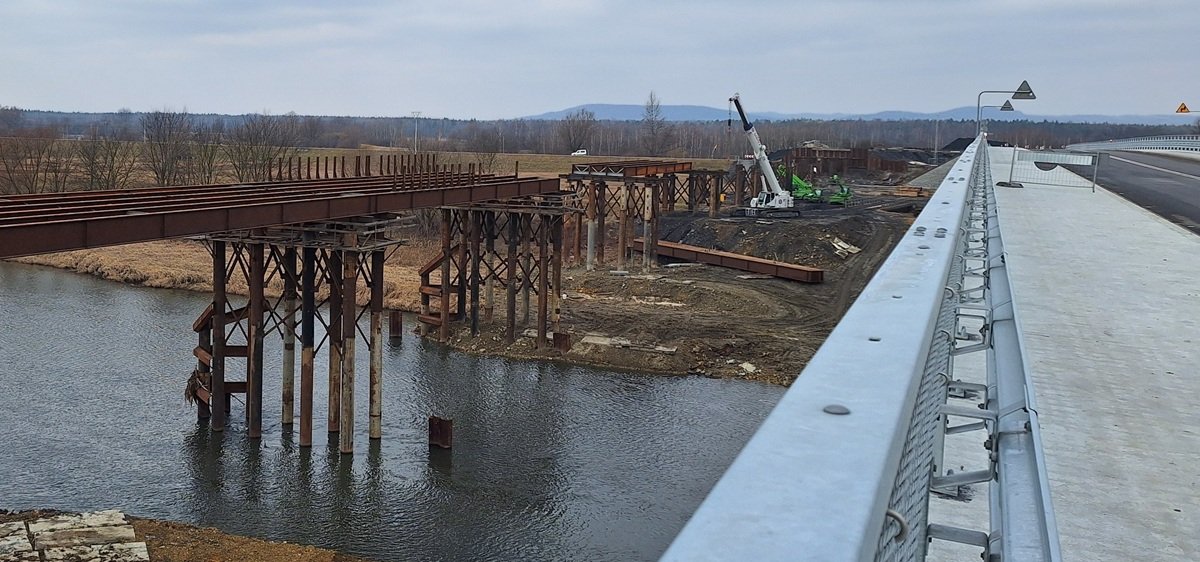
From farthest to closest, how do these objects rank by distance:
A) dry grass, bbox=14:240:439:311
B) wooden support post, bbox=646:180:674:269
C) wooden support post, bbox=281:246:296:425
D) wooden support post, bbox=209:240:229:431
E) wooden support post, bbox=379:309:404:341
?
wooden support post, bbox=646:180:674:269, dry grass, bbox=14:240:439:311, wooden support post, bbox=379:309:404:341, wooden support post, bbox=281:246:296:425, wooden support post, bbox=209:240:229:431

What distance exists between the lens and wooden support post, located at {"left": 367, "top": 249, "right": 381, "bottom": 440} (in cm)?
1741

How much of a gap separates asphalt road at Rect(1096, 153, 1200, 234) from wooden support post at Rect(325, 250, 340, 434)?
1775 centimetres

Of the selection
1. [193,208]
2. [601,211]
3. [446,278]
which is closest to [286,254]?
[193,208]

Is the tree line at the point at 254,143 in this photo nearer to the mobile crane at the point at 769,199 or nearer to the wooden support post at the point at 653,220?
the mobile crane at the point at 769,199

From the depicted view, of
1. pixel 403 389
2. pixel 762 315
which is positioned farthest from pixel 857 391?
pixel 762 315


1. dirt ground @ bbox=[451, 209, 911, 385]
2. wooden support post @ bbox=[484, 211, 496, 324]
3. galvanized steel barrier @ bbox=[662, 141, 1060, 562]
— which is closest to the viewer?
galvanized steel barrier @ bbox=[662, 141, 1060, 562]

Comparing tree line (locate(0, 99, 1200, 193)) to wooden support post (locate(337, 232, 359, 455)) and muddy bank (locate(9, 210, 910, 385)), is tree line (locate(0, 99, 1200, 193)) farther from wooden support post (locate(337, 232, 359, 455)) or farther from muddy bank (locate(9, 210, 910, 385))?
wooden support post (locate(337, 232, 359, 455))

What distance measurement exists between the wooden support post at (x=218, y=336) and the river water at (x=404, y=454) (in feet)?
1.43

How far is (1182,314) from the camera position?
12578mm

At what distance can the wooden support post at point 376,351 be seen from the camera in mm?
17406

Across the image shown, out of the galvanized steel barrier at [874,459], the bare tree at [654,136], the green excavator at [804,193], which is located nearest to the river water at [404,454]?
the galvanized steel barrier at [874,459]

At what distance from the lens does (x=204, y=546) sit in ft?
42.2

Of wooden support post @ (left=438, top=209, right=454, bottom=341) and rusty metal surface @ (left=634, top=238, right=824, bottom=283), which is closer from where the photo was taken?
wooden support post @ (left=438, top=209, right=454, bottom=341)

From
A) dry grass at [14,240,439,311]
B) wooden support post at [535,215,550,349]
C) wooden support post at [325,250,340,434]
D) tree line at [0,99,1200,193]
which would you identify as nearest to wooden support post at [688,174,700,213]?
tree line at [0,99,1200,193]
